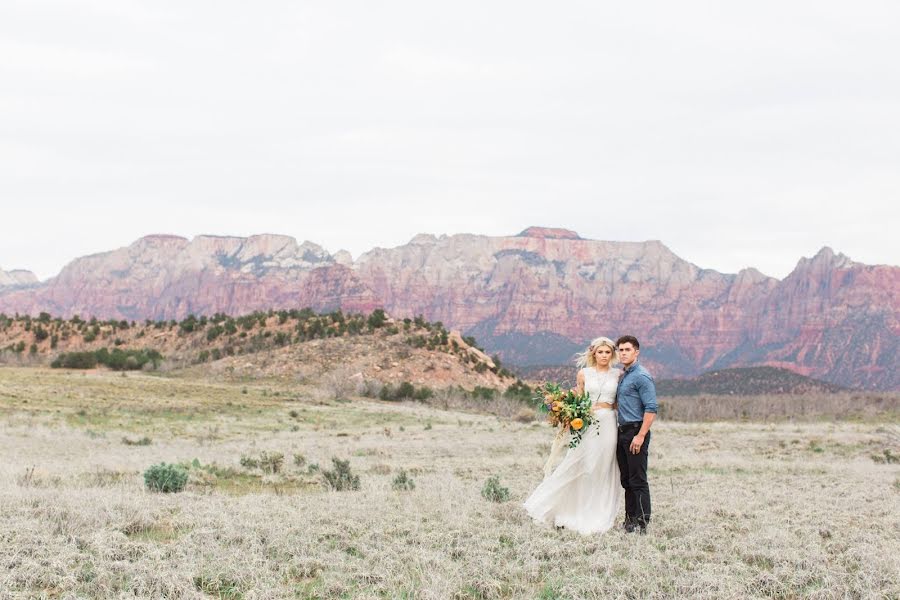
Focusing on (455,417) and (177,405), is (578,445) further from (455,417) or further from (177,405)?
(455,417)

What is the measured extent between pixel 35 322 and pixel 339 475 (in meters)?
64.6

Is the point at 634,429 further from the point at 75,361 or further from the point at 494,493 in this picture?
the point at 75,361

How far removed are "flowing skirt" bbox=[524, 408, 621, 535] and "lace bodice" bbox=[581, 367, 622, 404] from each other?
0.16 m

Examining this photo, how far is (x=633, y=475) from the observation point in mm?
8875

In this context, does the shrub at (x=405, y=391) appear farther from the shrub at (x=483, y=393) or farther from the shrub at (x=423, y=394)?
the shrub at (x=483, y=393)

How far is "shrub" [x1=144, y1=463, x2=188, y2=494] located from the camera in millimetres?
11938

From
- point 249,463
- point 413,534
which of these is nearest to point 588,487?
point 413,534

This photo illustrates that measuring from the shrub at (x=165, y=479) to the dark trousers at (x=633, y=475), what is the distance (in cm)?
716

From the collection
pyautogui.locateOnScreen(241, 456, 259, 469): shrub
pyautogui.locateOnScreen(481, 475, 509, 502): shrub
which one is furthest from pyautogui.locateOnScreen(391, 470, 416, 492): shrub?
pyautogui.locateOnScreen(241, 456, 259, 469): shrub

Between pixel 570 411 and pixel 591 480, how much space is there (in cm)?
94

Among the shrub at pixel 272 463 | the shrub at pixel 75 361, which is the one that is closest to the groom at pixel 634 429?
the shrub at pixel 272 463

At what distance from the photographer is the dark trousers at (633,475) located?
885 cm

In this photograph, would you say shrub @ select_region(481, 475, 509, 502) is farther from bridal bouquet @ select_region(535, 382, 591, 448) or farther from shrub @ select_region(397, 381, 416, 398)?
shrub @ select_region(397, 381, 416, 398)

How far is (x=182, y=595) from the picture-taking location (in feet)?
21.0
